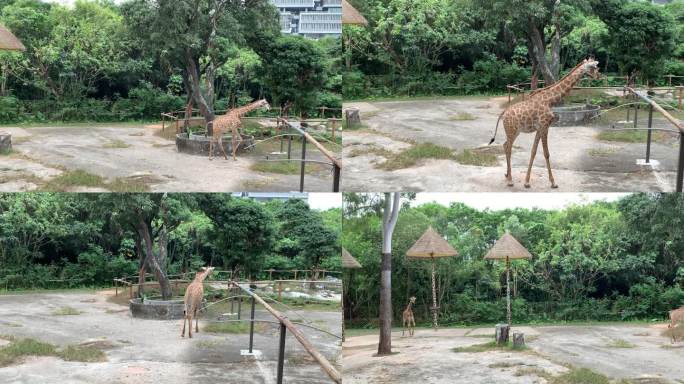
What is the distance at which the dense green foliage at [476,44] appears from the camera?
14078mm

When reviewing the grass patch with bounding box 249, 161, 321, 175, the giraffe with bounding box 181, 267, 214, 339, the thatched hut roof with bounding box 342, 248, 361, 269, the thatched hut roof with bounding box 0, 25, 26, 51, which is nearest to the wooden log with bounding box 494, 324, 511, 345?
the thatched hut roof with bounding box 342, 248, 361, 269

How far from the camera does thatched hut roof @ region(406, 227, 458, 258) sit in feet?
44.5

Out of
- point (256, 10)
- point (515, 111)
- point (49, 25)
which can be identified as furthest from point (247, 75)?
point (515, 111)

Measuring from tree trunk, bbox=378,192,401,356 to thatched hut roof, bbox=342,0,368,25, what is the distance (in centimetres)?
331

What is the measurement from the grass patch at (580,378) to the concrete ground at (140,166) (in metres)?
4.65

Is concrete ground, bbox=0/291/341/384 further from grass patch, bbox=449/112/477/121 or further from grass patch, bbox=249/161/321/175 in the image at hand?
grass patch, bbox=449/112/477/121

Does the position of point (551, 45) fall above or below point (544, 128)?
above

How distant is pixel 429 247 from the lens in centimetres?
1371

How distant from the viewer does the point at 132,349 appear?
14.1m

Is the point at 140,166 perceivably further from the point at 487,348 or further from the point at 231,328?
the point at 487,348

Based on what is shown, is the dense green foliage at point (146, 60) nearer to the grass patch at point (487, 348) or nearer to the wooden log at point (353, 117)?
the wooden log at point (353, 117)

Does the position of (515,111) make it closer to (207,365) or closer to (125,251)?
(207,365)

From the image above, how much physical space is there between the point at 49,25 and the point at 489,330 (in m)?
11.8

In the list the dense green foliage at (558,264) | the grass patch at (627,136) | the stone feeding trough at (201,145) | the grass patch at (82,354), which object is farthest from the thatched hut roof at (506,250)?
the grass patch at (82,354)
